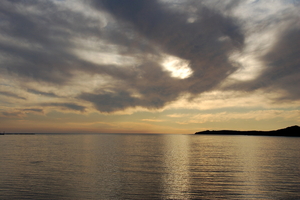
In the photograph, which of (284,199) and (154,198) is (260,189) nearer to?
(284,199)

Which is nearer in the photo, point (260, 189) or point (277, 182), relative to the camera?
point (260, 189)

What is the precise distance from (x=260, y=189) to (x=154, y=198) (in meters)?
15.7

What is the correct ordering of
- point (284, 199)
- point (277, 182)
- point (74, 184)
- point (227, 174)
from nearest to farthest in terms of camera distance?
point (284, 199) → point (74, 184) → point (277, 182) → point (227, 174)

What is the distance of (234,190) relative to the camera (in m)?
28.6

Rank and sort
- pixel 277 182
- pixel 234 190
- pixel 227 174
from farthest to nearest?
pixel 227 174 → pixel 277 182 → pixel 234 190

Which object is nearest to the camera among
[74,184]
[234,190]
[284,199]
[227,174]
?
[284,199]

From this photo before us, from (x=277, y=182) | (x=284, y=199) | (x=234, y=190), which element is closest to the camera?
(x=284, y=199)

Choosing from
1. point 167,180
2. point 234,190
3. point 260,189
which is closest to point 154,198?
point 167,180

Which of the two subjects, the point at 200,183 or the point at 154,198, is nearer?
the point at 154,198

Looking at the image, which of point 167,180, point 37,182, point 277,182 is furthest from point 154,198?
point 277,182

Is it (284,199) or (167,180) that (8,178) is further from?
(284,199)

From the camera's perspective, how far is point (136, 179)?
112ft

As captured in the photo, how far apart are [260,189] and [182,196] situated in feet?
39.5

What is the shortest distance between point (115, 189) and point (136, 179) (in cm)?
617
